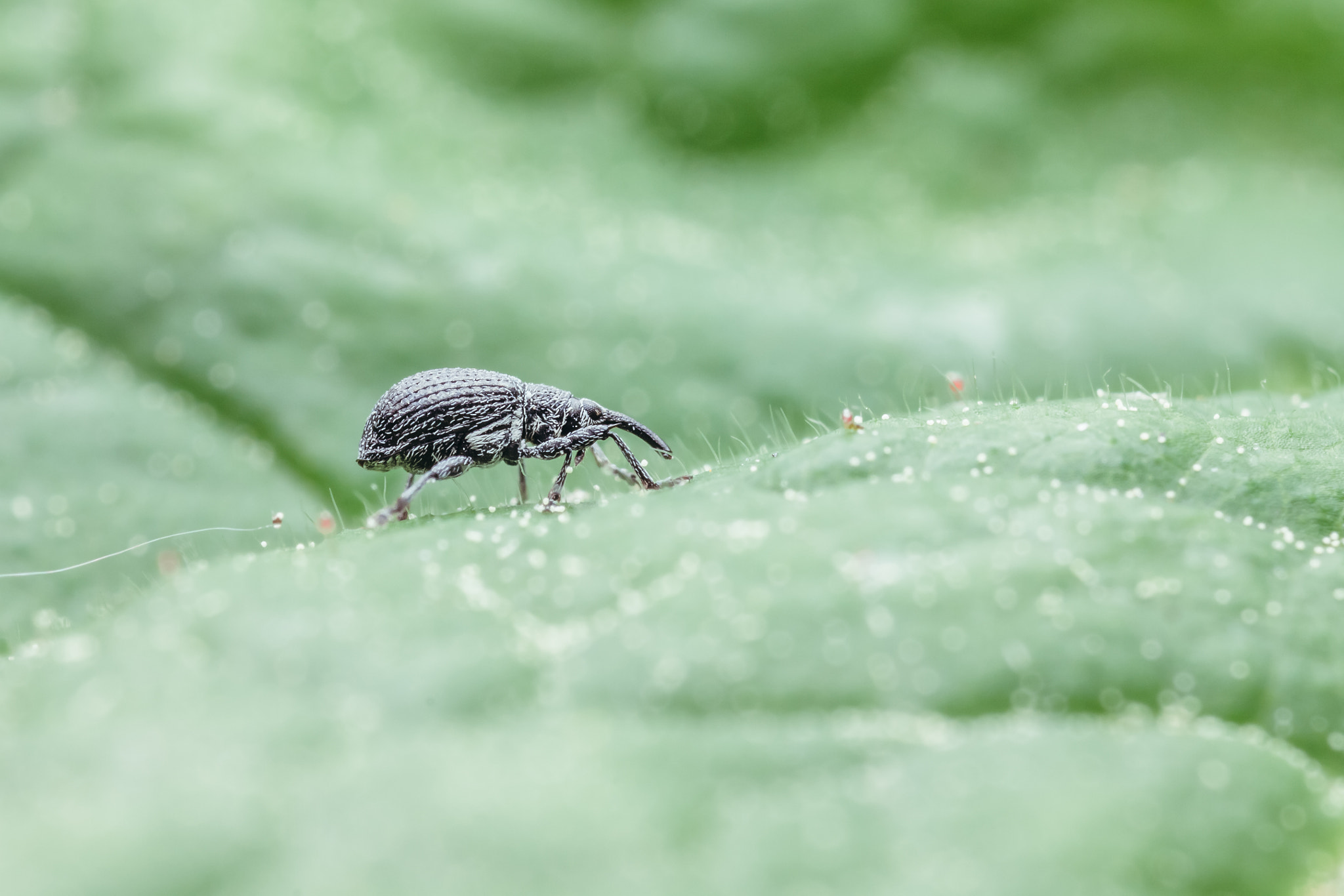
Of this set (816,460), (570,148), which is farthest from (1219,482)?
(570,148)

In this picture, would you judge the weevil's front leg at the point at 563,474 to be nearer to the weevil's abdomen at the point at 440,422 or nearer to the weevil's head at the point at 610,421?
the weevil's head at the point at 610,421

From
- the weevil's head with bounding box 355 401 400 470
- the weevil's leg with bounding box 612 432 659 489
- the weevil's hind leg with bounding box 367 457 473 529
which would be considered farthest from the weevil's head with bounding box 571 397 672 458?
the weevil's head with bounding box 355 401 400 470

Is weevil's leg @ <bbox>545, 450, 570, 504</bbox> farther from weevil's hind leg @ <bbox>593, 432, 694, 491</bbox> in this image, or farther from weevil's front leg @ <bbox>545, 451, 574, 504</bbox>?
weevil's hind leg @ <bbox>593, 432, 694, 491</bbox>

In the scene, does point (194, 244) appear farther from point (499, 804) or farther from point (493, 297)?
point (499, 804)

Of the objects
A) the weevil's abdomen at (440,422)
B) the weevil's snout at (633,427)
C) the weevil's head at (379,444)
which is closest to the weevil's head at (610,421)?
the weevil's snout at (633,427)

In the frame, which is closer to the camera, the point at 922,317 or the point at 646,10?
the point at 922,317

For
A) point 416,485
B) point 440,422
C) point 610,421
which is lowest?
point 416,485

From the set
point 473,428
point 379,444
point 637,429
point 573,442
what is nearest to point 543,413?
point 573,442

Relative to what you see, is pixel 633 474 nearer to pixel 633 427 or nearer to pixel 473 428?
pixel 633 427
